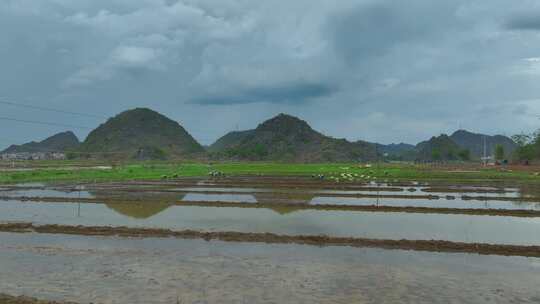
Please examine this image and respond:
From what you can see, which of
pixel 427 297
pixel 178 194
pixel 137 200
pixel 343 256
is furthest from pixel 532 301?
pixel 178 194

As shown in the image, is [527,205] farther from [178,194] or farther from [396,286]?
[178,194]

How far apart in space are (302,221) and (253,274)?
8.25 m

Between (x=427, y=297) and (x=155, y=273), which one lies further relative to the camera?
(x=155, y=273)

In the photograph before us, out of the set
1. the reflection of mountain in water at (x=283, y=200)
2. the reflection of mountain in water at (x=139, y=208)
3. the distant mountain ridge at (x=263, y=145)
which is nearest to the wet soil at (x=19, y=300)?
the reflection of mountain in water at (x=139, y=208)

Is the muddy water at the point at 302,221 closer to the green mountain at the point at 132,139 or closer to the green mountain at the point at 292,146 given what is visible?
the green mountain at the point at 292,146

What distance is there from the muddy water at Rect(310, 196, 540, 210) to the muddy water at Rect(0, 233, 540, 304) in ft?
39.3

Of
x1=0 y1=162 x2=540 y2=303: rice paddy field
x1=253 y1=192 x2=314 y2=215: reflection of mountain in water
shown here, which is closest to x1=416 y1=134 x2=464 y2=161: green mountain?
x1=253 y1=192 x2=314 y2=215: reflection of mountain in water

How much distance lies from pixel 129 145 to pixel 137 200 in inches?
5668

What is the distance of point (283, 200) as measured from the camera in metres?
26.8

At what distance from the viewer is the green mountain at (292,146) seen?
14700cm

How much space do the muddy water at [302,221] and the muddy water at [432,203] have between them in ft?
11.3

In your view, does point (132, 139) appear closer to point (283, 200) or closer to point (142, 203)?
point (142, 203)

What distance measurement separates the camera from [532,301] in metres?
8.61

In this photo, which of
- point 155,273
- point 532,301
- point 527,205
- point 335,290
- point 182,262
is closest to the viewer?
point 532,301
